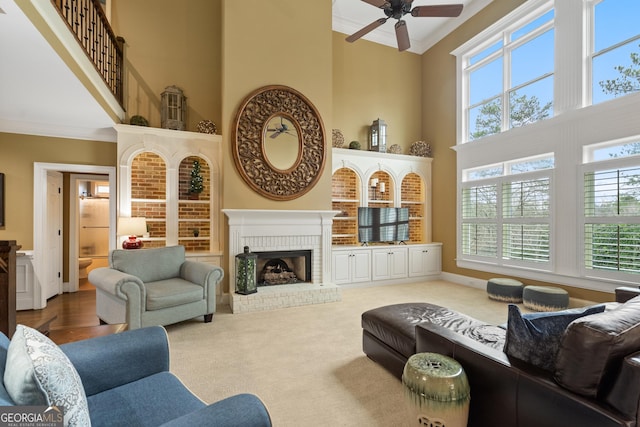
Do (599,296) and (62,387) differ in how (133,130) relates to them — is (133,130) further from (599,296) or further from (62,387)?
(599,296)

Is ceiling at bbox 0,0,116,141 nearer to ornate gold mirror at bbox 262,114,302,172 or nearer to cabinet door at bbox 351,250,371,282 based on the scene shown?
ornate gold mirror at bbox 262,114,302,172

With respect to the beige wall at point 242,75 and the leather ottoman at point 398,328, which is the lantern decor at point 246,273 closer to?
the beige wall at point 242,75

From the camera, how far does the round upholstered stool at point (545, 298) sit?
13.4 feet

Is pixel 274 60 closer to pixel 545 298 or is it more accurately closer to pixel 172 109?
pixel 172 109

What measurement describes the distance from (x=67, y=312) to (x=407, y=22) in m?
7.71

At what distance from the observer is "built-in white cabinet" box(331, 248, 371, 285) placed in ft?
18.1

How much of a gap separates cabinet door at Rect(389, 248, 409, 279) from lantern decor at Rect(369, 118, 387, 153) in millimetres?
2070

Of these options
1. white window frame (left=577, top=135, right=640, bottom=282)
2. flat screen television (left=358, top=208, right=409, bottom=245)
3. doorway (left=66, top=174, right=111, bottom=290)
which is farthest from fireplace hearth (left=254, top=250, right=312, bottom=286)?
doorway (left=66, top=174, right=111, bottom=290)

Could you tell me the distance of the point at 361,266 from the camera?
18.8 feet

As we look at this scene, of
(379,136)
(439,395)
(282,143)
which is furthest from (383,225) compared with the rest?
(439,395)

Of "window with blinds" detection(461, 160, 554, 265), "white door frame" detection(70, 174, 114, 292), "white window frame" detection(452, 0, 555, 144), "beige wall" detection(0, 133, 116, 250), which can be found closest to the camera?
"beige wall" detection(0, 133, 116, 250)

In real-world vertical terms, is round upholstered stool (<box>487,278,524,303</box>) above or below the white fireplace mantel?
below

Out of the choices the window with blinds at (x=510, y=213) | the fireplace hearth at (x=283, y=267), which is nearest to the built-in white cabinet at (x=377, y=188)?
the window with blinds at (x=510, y=213)

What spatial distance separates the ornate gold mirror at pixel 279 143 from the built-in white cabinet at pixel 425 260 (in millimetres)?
2708
